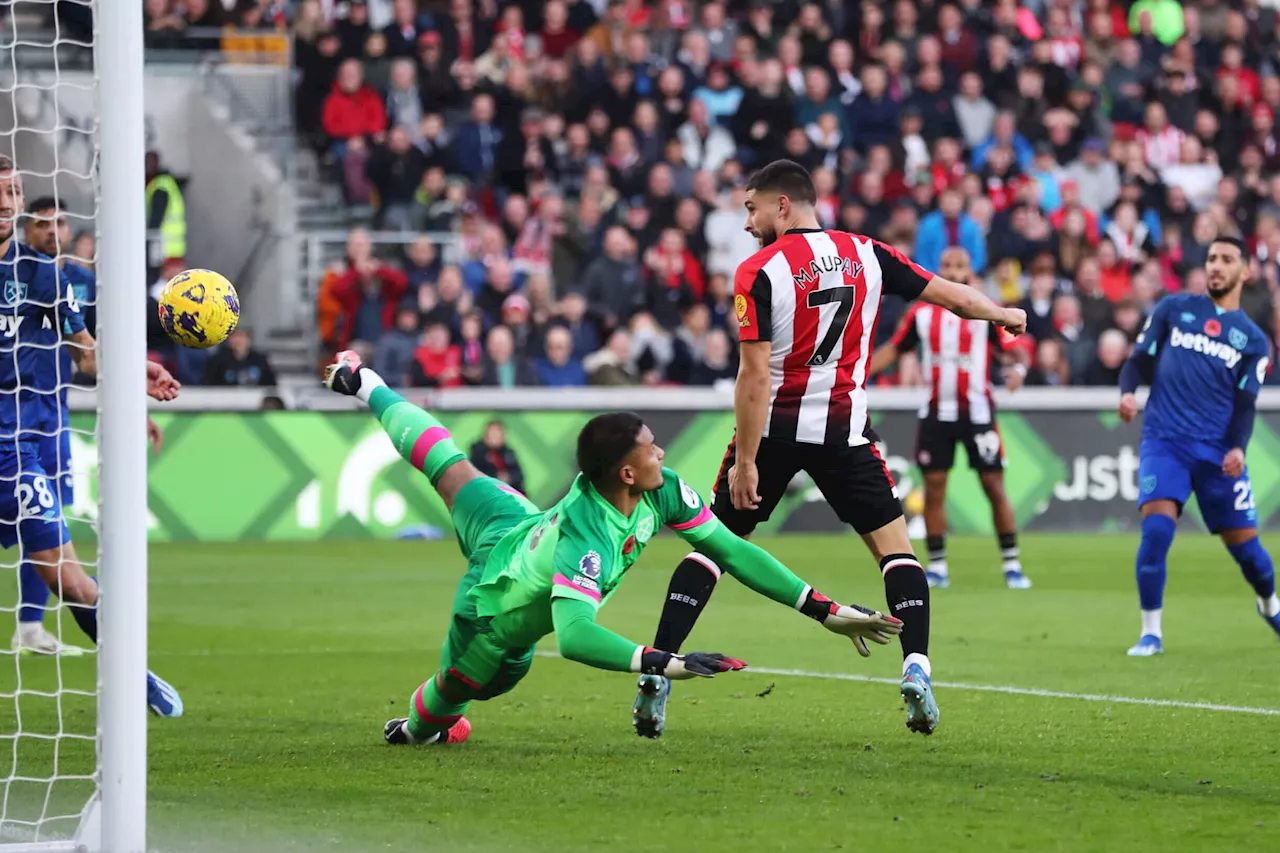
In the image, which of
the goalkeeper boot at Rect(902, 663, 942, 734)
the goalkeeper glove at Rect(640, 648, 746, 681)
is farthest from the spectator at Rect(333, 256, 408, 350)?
the goalkeeper glove at Rect(640, 648, 746, 681)

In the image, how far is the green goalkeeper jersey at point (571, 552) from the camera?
18.8ft

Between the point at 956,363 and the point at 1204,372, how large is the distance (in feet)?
12.5

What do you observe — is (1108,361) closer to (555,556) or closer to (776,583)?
(776,583)

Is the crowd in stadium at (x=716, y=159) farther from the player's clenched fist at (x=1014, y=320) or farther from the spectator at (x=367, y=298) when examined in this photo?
the player's clenched fist at (x=1014, y=320)

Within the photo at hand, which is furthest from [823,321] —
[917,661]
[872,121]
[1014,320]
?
[872,121]

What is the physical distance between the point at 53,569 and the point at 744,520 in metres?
2.99

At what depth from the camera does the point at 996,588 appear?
13.0m

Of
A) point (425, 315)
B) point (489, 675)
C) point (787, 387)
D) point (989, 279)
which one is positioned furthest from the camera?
point (989, 279)

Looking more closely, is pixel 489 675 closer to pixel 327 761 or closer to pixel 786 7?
pixel 327 761

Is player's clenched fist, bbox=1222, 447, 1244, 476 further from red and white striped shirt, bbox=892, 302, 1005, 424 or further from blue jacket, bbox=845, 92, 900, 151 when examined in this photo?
blue jacket, bbox=845, 92, 900, 151

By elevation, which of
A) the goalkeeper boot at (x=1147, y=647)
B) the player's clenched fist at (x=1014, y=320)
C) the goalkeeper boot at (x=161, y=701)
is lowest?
the goalkeeper boot at (x=1147, y=647)

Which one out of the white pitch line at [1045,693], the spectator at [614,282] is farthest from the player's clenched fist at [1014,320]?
the spectator at [614,282]

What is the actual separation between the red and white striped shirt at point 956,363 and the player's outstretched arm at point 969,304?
251 inches

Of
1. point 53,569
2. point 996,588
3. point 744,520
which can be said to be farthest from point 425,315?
point 744,520
